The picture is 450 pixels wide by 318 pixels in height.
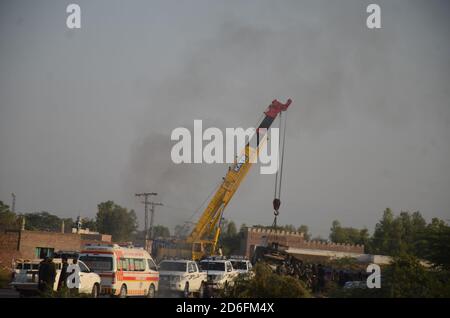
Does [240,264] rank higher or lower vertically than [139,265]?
lower

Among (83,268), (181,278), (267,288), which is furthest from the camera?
(181,278)

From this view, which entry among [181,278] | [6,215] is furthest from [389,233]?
[181,278]

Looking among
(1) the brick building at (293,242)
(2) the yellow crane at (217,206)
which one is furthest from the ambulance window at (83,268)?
(1) the brick building at (293,242)

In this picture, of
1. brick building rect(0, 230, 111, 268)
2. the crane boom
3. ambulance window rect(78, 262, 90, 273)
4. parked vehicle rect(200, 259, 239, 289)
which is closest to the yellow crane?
the crane boom

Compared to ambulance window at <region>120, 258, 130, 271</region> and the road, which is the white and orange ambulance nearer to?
ambulance window at <region>120, 258, 130, 271</region>

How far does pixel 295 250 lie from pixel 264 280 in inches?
2374

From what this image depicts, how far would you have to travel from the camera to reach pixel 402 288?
2302cm

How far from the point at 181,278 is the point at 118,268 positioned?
202 inches

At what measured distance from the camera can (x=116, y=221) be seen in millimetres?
113750

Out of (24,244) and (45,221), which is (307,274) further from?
(45,221)

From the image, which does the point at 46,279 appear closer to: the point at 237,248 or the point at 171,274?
the point at 171,274

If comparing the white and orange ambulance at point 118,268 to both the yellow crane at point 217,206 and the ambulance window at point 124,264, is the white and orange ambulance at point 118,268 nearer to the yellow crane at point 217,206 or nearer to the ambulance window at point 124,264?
the ambulance window at point 124,264

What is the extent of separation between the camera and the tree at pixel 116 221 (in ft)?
367
